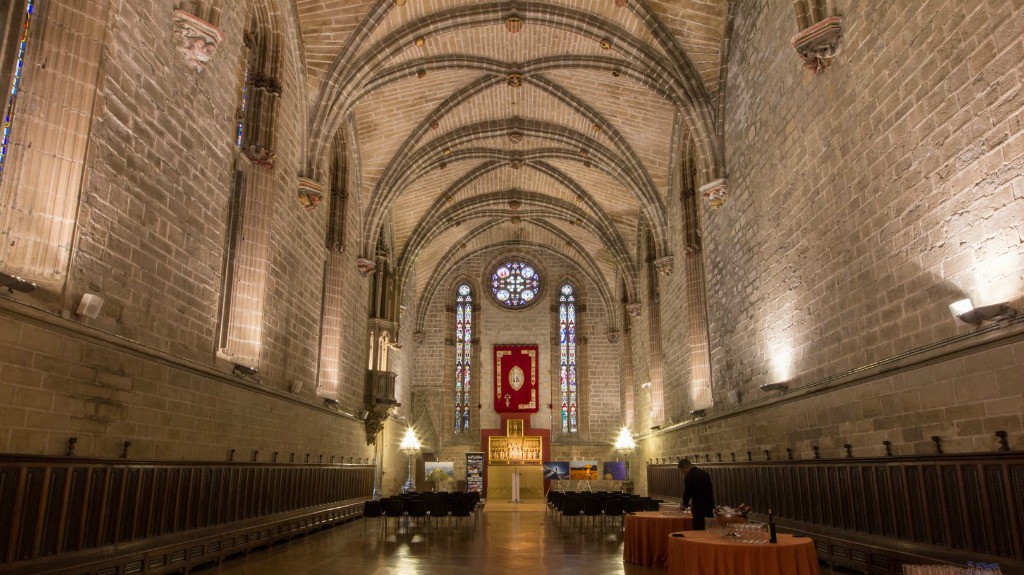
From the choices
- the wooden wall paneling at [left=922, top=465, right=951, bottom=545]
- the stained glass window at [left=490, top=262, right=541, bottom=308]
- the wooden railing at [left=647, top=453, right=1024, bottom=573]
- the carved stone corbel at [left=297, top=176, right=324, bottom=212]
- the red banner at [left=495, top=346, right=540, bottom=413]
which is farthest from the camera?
the stained glass window at [left=490, top=262, right=541, bottom=308]

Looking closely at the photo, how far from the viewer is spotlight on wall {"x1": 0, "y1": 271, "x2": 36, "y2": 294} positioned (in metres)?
5.19

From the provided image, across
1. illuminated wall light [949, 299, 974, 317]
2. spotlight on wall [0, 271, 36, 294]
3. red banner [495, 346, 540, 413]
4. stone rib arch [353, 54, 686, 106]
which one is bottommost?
illuminated wall light [949, 299, 974, 317]

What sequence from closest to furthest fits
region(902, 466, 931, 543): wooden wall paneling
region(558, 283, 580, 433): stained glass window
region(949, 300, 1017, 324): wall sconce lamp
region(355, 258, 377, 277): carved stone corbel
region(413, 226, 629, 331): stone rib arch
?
1. region(949, 300, 1017, 324): wall sconce lamp
2. region(902, 466, 931, 543): wooden wall paneling
3. region(355, 258, 377, 277): carved stone corbel
4. region(413, 226, 629, 331): stone rib arch
5. region(558, 283, 580, 433): stained glass window

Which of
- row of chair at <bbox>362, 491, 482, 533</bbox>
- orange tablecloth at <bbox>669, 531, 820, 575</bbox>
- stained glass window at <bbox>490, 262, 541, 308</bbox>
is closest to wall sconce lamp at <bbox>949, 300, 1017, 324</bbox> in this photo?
orange tablecloth at <bbox>669, 531, 820, 575</bbox>

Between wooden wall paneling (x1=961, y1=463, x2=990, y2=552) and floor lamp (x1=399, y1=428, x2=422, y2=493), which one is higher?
floor lamp (x1=399, y1=428, x2=422, y2=493)

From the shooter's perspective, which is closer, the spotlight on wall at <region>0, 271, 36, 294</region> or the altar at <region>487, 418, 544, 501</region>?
the spotlight on wall at <region>0, 271, 36, 294</region>

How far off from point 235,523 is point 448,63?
10988 millimetres

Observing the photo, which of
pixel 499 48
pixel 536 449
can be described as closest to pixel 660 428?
pixel 536 449

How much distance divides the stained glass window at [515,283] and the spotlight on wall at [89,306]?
23.9 metres

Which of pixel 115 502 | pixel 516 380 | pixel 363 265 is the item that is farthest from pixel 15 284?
pixel 516 380

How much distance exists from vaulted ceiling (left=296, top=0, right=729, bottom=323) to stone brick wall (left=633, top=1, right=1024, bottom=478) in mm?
2185

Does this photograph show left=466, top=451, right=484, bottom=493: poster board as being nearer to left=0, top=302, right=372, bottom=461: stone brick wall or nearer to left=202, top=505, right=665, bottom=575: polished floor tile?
left=202, top=505, right=665, bottom=575: polished floor tile

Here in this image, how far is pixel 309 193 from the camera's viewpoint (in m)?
13.3

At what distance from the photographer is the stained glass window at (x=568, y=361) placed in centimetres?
2884
